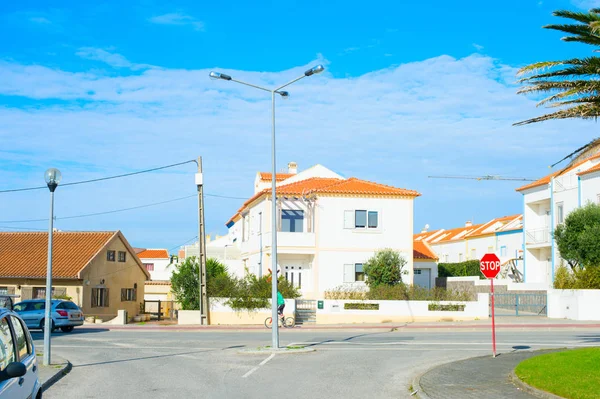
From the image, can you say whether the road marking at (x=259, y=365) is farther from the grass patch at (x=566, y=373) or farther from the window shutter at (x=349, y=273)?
the window shutter at (x=349, y=273)

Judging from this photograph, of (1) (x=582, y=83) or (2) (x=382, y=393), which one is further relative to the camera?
(1) (x=582, y=83)

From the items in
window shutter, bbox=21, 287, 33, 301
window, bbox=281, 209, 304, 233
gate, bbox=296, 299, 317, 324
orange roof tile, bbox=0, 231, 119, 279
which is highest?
window, bbox=281, 209, 304, 233

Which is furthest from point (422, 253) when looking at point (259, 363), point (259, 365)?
point (259, 365)

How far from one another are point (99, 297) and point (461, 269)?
3188 centimetres

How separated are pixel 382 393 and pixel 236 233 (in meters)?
53.2

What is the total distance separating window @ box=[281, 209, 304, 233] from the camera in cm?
4584

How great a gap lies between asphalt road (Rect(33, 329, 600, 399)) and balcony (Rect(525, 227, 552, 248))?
22.5m

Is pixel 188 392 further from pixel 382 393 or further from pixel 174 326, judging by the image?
→ pixel 174 326

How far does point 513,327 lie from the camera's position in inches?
1268

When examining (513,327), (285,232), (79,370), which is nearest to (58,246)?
(285,232)

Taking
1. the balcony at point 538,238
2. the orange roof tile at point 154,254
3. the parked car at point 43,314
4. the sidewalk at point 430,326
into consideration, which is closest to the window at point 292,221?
the sidewalk at point 430,326

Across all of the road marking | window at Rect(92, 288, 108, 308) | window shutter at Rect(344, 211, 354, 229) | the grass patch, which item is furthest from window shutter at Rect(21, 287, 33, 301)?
the grass patch

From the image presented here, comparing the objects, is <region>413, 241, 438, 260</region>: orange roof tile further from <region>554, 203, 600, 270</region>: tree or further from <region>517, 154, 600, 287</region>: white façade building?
<region>554, 203, 600, 270</region>: tree

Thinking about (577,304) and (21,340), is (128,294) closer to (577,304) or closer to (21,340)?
(577,304)
